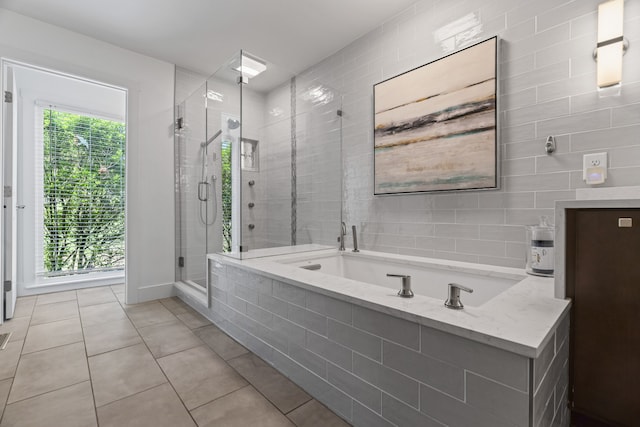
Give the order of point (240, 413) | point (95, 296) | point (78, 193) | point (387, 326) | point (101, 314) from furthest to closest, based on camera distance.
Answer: point (78, 193) < point (95, 296) < point (101, 314) < point (240, 413) < point (387, 326)

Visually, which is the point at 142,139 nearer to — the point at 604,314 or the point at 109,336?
the point at 109,336

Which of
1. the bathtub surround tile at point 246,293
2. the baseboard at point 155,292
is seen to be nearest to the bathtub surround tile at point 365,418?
the bathtub surround tile at point 246,293

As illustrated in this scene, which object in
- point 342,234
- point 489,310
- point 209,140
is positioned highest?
point 209,140

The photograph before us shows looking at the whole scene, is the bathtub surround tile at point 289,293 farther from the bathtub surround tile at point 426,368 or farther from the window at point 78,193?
the window at point 78,193

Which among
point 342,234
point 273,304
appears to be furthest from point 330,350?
point 342,234

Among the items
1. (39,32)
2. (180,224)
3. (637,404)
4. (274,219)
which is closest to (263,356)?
(274,219)

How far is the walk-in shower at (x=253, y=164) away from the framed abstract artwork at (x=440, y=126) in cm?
58

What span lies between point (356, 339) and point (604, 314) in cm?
96

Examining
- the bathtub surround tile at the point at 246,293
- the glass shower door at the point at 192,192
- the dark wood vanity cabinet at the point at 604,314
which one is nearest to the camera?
the dark wood vanity cabinet at the point at 604,314

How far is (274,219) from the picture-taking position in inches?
102

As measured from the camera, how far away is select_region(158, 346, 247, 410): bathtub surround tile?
4.91ft

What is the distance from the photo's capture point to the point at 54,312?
8.81 feet

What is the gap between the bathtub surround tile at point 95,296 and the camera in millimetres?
3000

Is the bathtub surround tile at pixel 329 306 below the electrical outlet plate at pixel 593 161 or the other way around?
below
